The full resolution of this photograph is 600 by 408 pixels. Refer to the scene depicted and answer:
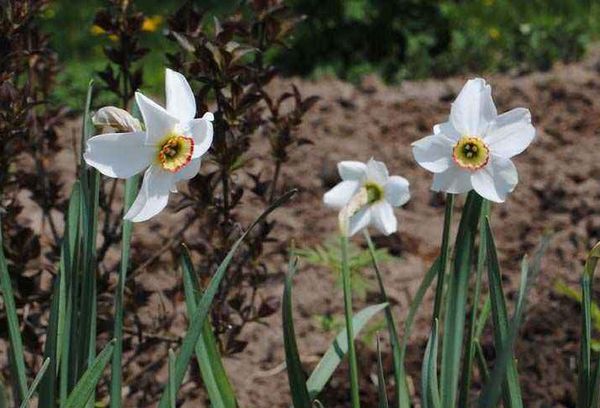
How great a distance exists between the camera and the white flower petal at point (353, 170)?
2.01 meters

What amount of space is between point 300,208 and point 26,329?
5.28 ft

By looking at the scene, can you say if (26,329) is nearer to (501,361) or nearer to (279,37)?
(279,37)

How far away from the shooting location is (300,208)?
388 centimetres

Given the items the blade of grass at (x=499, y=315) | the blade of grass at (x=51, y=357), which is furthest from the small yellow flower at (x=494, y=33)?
the blade of grass at (x=51, y=357)

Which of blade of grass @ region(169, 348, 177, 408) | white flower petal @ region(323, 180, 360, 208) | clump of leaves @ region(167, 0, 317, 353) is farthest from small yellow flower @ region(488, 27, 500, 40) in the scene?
blade of grass @ region(169, 348, 177, 408)

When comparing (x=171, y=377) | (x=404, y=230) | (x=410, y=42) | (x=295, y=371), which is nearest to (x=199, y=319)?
(x=171, y=377)

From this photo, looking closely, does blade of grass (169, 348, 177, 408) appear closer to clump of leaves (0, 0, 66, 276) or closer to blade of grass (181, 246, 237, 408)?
blade of grass (181, 246, 237, 408)

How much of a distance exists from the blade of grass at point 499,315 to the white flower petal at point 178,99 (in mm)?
483

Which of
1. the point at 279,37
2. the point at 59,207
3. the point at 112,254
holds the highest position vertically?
the point at 279,37

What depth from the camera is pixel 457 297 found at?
1836mm

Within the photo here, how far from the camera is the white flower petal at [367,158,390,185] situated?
198cm

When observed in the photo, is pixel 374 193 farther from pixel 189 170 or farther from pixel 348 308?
pixel 189 170

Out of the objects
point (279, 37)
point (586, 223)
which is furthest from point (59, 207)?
point (586, 223)

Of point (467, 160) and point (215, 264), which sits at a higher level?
point (467, 160)
